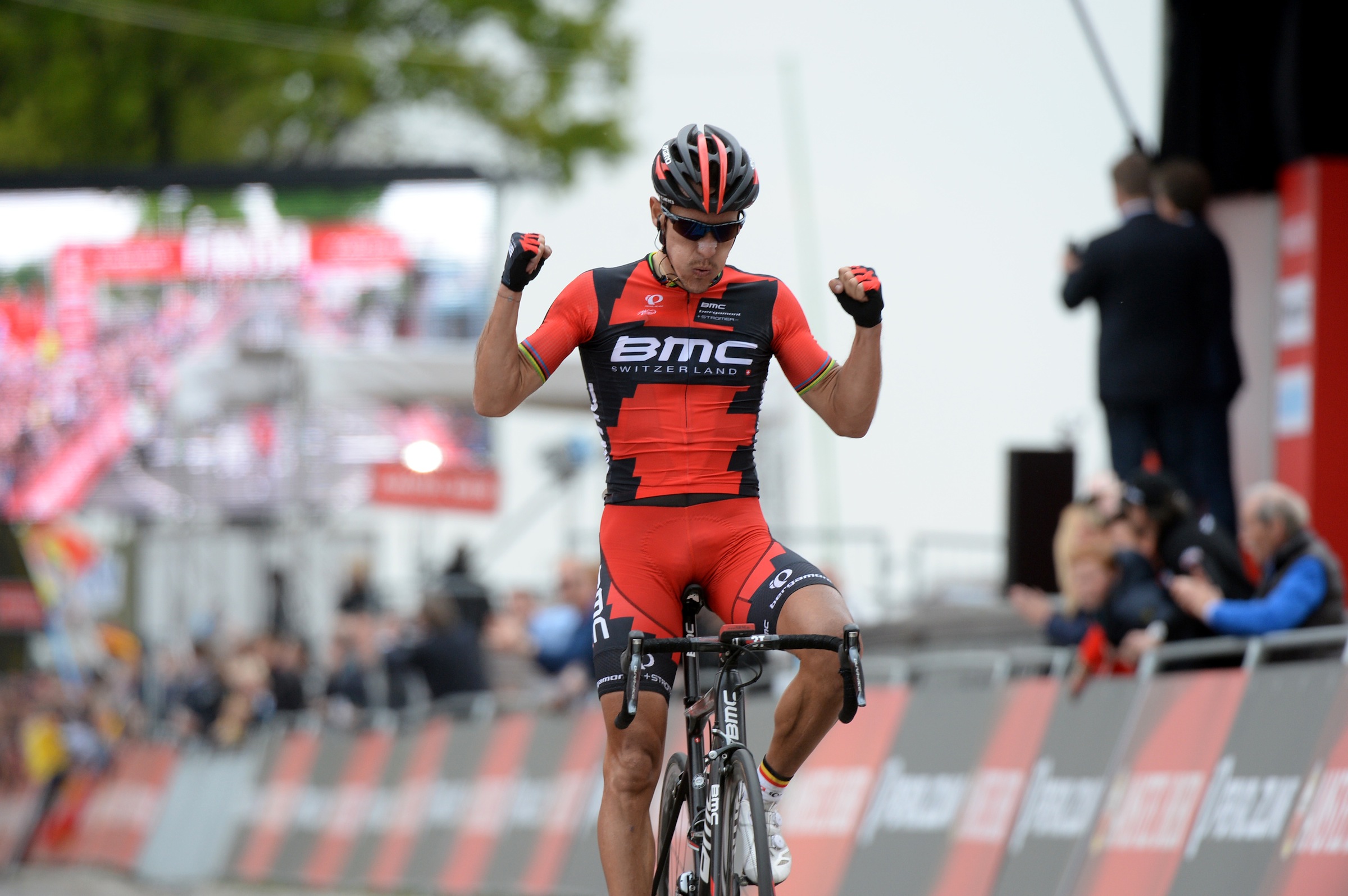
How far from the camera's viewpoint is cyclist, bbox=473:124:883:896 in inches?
226

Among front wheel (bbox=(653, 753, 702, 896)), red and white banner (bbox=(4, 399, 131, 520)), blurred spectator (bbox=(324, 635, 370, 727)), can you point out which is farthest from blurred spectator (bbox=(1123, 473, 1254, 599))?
red and white banner (bbox=(4, 399, 131, 520))

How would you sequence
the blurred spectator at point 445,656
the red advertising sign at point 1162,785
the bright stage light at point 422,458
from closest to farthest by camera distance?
the red advertising sign at point 1162,785
the blurred spectator at point 445,656
the bright stage light at point 422,458

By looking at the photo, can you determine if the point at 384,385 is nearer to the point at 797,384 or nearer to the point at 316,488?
the point at 316,488

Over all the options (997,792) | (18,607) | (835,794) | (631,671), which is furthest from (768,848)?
(18,607)

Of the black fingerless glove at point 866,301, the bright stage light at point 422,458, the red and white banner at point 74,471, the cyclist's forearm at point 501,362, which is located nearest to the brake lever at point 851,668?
the black fingerless glove at point 866,301

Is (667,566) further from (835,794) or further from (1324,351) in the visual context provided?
(1324,351)

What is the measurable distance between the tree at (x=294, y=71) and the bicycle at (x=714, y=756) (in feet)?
76.9

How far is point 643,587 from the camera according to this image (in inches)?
233

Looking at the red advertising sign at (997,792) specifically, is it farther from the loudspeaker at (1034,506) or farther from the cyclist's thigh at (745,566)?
the cyclist's thigh at (745,566)

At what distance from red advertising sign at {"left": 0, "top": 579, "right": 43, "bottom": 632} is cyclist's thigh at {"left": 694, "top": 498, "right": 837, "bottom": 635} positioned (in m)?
17.0

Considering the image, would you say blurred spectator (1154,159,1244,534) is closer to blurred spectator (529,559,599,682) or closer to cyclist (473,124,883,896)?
blurred spectator (529,559,599,682)

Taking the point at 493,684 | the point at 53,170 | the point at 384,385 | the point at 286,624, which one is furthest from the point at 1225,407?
the point at 53,170

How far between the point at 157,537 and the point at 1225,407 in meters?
19.1

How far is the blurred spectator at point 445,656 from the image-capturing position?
15.1m
